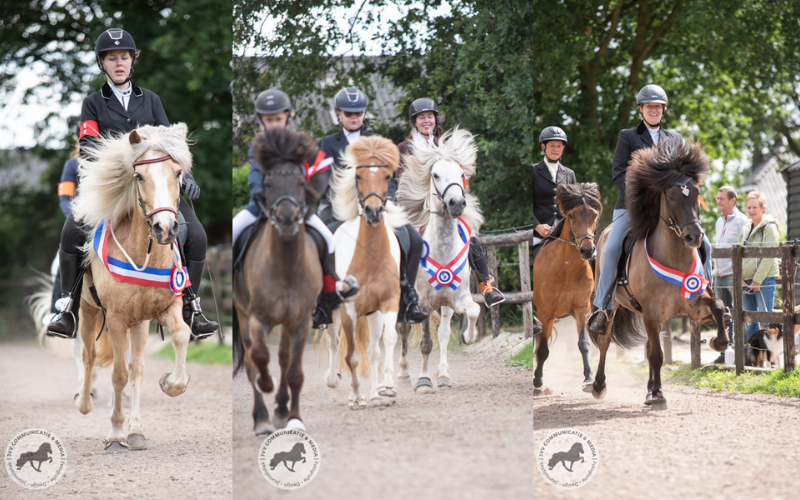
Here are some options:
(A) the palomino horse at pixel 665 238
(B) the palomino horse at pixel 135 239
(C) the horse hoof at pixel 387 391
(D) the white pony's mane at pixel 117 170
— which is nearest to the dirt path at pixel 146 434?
(B) the palomino horse at pixel 135 239

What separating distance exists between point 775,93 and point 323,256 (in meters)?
14.7

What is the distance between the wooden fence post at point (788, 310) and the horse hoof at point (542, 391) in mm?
2545

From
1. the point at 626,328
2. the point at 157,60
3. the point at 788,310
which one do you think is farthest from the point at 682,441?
the point at 157,60

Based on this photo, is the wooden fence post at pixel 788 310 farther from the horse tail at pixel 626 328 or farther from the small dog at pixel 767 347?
the horse tail at pixel 626 328

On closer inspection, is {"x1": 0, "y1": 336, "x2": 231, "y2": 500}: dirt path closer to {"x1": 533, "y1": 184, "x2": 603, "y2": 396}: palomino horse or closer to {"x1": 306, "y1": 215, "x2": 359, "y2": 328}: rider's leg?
{"x1": 306, "y1": 215, "x2": 359, "y2": 328}: rider's leg

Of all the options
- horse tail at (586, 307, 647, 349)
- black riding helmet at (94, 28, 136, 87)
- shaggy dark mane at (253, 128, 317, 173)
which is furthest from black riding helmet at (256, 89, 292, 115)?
horse tail at (586, 307, 647, 349)

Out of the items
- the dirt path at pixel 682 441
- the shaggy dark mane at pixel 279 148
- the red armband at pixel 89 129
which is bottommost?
the dirt path at pixel 682 441

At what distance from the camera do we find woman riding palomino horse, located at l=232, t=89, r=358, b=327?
3.03 meters

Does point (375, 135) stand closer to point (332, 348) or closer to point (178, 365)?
point (332, 348)

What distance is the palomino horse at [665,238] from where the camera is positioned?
5.43 metres

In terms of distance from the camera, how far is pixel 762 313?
761 cm

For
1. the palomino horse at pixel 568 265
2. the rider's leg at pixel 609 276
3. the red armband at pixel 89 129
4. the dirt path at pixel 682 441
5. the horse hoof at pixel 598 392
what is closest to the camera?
the dirt path at pixel 682 441

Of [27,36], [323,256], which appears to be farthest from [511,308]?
[27,36]

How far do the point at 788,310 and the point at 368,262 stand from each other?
5795 millimetres
